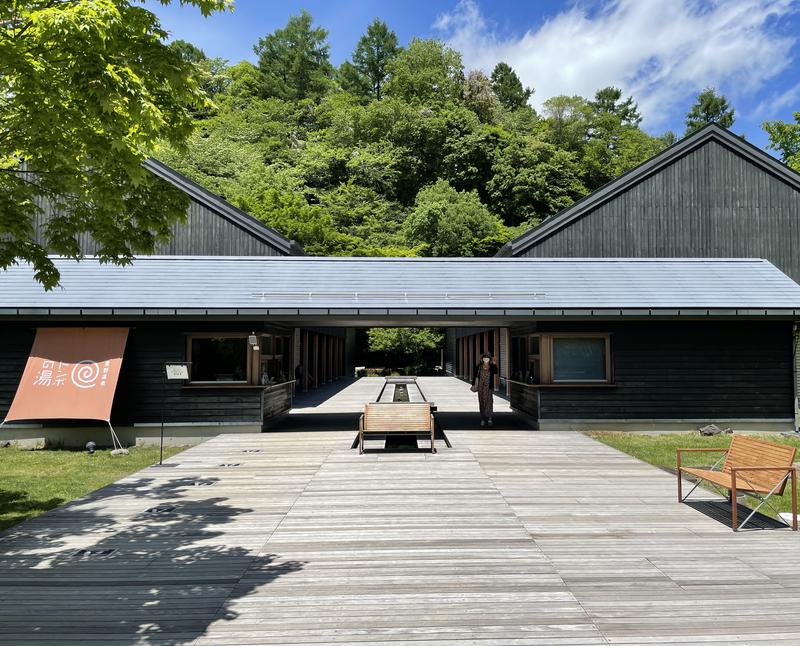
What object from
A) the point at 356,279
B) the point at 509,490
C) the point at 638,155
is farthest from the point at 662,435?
the point at 638,155

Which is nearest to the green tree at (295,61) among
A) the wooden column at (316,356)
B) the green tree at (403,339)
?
the green tree at (403,339)

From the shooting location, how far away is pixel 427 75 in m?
58.0

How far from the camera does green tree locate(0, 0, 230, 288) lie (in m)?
4.89

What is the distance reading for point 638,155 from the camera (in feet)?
158

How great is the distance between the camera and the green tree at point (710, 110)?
66.3 metres

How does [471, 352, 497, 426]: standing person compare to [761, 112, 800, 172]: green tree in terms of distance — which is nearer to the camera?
[471, 352, 497, 426]: standing person

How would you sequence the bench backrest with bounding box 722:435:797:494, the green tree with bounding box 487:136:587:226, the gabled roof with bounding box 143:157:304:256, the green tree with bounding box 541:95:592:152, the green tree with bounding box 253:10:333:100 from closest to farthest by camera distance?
the bench backrest with bounding box 722:435:797:494
the gabled roof with bounding box 143:157:304:256
the green tree with bounding box 487:136:587:226
the green tree with bounding box 541:95:592:152
the green tree with bounding box 253:10:333:100

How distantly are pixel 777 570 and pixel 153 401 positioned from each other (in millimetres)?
12860

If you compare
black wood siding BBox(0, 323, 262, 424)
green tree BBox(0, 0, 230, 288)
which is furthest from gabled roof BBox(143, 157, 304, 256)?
green tree BBox(0, 0, 230, 288)

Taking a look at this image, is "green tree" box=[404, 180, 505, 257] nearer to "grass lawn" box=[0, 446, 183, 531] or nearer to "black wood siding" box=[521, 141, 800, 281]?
"black wood siding" box=[521, 141, 800, 281]

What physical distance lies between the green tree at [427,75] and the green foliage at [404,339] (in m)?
26.6

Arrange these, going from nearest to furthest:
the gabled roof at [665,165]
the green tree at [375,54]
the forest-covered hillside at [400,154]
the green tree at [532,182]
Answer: the gabled roof at [665,165], the forest-covered hillside at [400,154], the green tree at [532,182], the green tree at [375,54]

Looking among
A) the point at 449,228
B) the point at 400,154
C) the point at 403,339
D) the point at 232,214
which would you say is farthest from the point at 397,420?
the point at 400,154

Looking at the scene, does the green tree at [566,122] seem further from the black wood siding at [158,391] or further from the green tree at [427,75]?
the black wood siding at [158,391]
